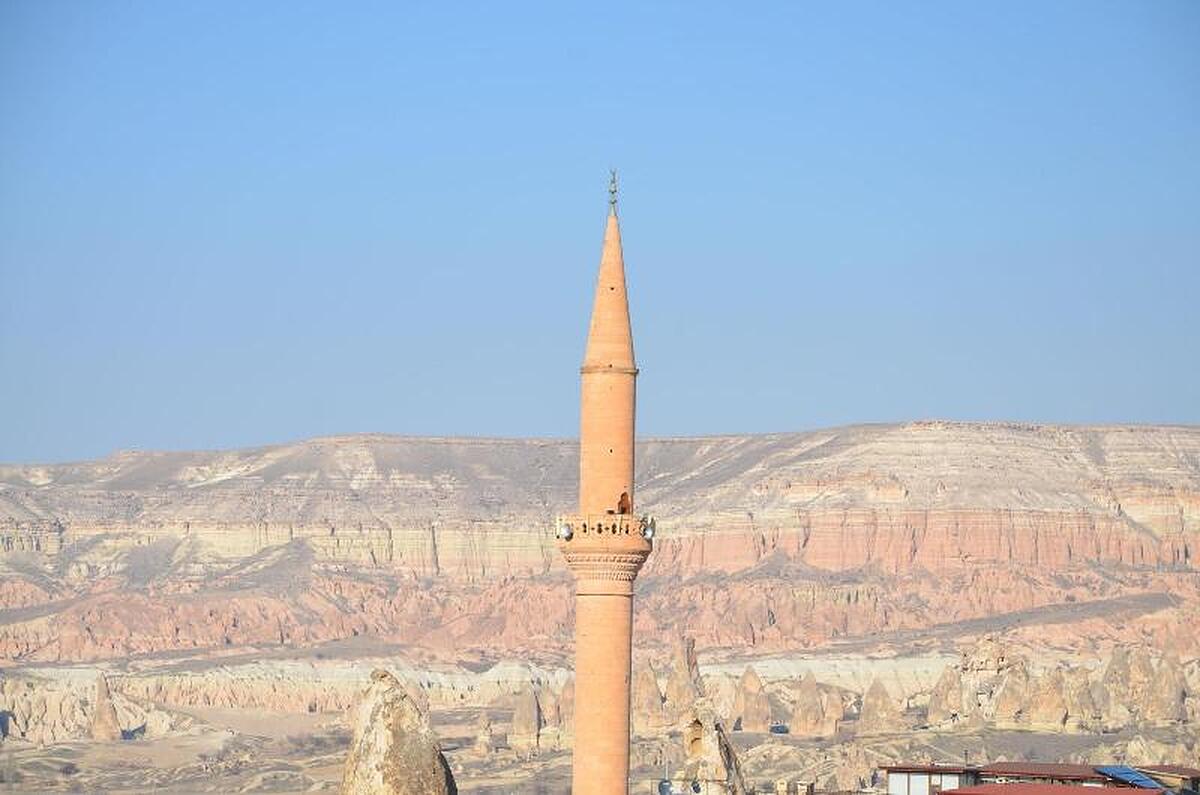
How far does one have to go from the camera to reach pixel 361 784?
254 ft

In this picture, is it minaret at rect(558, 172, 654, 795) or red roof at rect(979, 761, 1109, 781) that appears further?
red roof at rect(979, 761, 1109, 781)

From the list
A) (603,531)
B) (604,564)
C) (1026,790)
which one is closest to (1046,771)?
(1026,790)

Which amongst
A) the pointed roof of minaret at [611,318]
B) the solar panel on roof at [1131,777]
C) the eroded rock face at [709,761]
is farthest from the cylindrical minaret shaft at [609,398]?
the solar panel on roof at [1131,777]

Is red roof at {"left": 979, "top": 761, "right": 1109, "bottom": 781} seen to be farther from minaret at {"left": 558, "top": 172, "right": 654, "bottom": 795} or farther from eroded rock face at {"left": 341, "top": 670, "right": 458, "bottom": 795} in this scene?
eroded rock face at {"left": 341, "top": 670, "right": 458, "bottom": 795}

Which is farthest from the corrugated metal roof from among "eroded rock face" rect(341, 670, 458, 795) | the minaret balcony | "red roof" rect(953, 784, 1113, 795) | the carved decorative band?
"eroded rock face" rect(341, 670, 458, 795)

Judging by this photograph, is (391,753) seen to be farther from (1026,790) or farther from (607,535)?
(1026,790)

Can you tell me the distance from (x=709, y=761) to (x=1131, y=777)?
1191 cm

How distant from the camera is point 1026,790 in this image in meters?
97.5

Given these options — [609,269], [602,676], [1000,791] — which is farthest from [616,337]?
[1000,791]

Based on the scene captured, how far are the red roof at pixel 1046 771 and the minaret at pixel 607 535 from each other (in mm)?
17988

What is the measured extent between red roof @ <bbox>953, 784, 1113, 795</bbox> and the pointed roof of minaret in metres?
14.4

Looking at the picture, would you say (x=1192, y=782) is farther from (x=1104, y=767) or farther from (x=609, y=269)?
(x=609, y=269)

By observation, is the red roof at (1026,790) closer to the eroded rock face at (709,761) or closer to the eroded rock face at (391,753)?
the eroded rock face at (709,761)

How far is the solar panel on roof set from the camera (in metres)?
103
